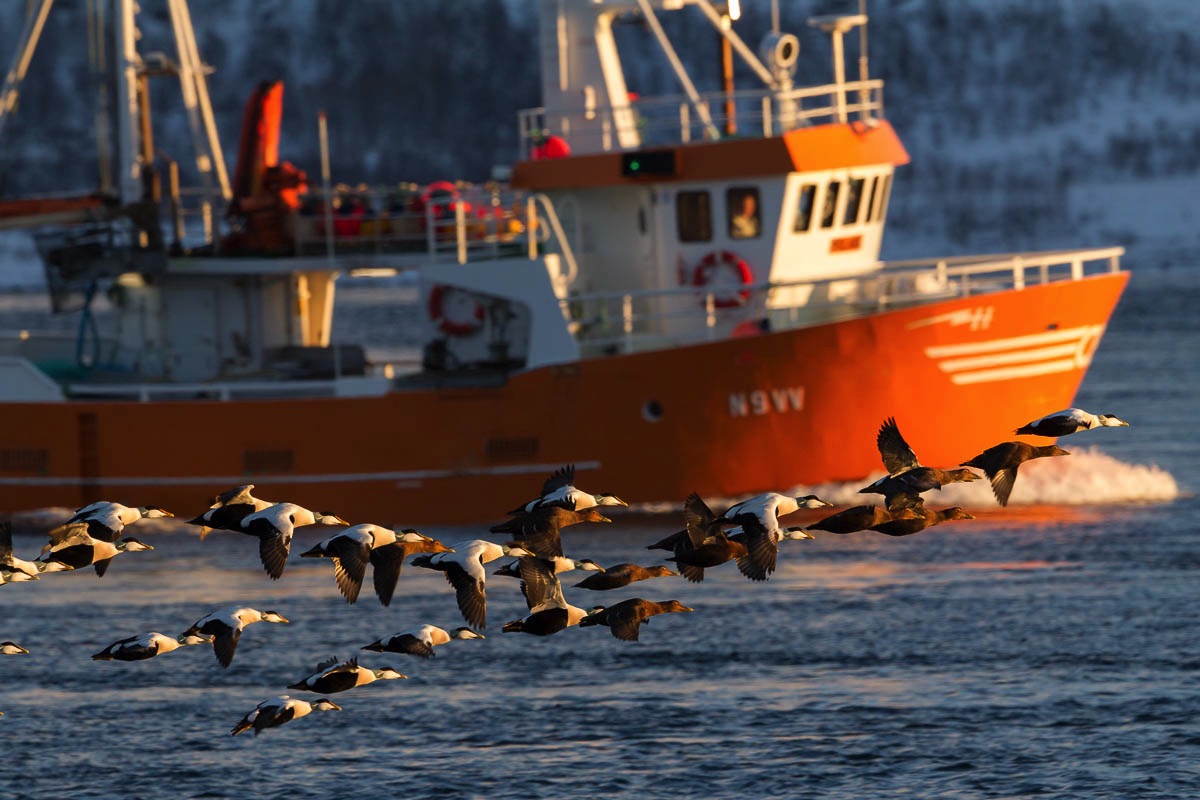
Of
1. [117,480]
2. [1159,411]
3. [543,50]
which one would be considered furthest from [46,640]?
[1159,411]

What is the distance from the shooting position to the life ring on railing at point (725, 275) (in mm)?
38281

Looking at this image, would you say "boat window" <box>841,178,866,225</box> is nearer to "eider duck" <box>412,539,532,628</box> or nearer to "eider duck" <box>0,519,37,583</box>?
"eider duck" <box>412,539,532,628</box>

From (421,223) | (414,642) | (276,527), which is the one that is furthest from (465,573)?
(421,223)

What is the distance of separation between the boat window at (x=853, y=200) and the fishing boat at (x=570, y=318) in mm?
79

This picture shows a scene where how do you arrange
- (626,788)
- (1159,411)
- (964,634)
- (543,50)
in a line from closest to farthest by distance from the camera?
(626,788), (964,634), (543,50), (1159,411)

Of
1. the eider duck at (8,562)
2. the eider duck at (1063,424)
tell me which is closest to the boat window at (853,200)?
the eider duck at (1063,424)

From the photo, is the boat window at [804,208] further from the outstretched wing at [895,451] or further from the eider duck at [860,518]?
the eider duck at [860,518]

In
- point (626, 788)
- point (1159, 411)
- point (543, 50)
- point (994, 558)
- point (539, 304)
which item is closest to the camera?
point (626, 788)

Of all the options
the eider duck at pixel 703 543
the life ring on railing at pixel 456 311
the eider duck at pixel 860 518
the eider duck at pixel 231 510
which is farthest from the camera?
the life ring on railing at pixel 456 311

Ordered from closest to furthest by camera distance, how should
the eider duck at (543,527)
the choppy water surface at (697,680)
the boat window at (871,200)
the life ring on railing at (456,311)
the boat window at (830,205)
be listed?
the eider duck at (543,527) < the choppy water surface at (697,680) < the boat window at (830,205) < the life ring on railing at (456,311) < the boat window at (871,200)

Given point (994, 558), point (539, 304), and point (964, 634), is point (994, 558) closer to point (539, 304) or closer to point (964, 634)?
point (964, 634)

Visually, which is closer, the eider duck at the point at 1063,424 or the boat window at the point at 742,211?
the eider duck at the point at 1063,424

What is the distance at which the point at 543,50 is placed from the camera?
40281 millimetres

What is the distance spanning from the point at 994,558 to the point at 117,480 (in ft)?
47.5
